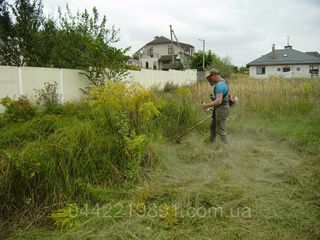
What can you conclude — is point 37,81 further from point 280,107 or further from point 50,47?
point 280,107

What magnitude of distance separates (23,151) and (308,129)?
5342 mm

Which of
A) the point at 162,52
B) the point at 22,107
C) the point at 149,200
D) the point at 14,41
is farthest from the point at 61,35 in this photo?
the point at 162,52

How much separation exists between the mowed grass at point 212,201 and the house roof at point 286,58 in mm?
35742

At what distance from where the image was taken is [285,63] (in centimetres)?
3734

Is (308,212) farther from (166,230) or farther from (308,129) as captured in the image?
(308,129)

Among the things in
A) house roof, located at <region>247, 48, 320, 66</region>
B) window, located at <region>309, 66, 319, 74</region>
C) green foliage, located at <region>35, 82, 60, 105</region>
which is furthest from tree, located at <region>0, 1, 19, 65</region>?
window, located at <region>309, 66, 319, 74</region>

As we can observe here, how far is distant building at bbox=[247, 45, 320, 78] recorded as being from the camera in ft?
121

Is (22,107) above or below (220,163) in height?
above

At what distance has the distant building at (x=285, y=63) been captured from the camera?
121 feet

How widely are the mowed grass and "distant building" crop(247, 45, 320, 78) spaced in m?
34.7

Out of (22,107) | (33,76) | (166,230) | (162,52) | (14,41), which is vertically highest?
(162,52)

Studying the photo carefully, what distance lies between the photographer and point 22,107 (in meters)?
5.22

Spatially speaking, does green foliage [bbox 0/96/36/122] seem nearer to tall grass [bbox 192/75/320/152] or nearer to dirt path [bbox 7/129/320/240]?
dirt path [bbox 7/129/320/240]

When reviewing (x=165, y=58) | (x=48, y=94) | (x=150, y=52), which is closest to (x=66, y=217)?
(x=48, y=94)
